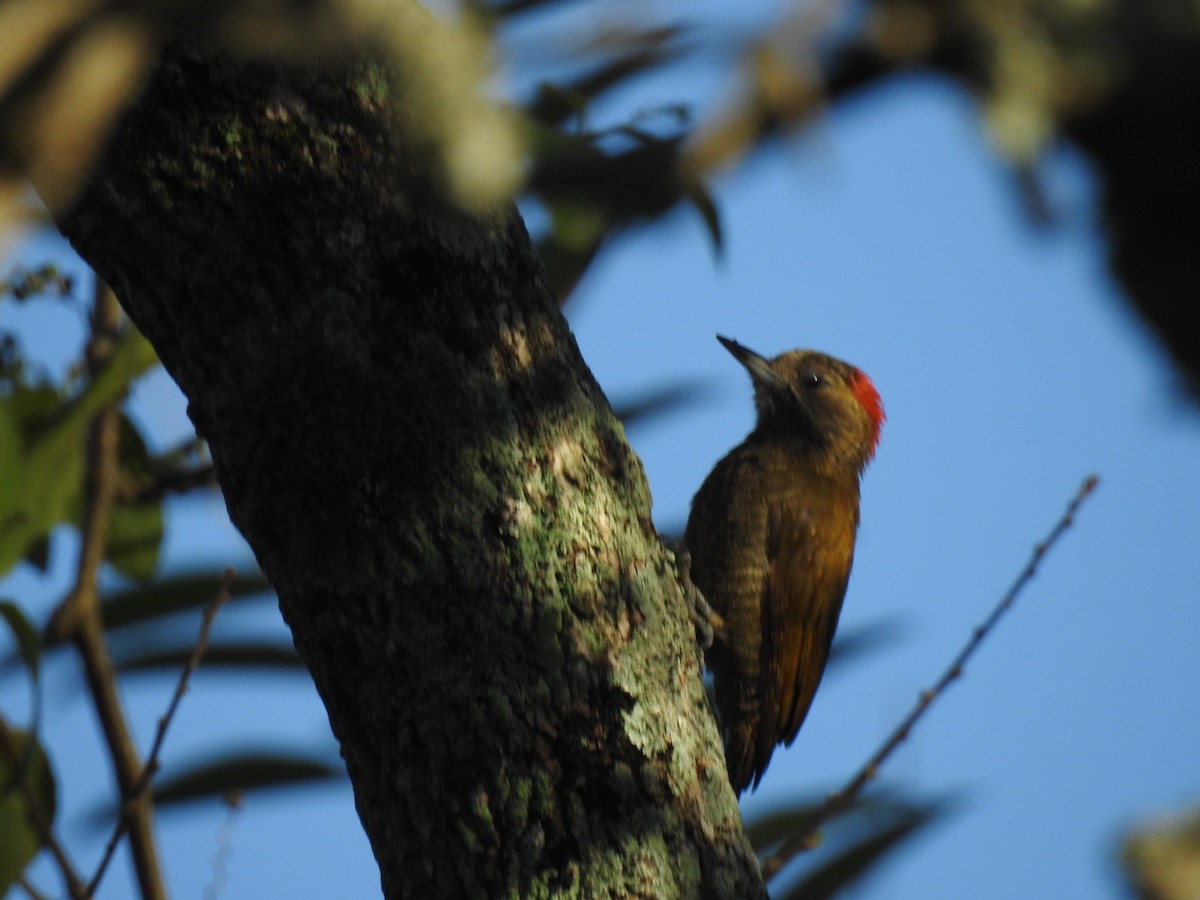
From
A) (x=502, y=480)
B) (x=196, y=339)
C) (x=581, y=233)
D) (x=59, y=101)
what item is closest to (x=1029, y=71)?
(x=59, y=101)

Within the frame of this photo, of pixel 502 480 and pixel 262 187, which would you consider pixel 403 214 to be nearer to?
pixel 262 187

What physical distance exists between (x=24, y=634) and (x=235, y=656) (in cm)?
89

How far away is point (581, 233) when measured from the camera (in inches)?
135

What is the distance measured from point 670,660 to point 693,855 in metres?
0.31

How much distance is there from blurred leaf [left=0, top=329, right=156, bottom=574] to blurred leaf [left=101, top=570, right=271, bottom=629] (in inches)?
16.6

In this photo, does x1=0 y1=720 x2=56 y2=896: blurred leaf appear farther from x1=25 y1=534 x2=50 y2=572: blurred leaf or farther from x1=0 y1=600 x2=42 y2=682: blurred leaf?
x1=25 y1=534 x2=50 y2=572: blurred leaf

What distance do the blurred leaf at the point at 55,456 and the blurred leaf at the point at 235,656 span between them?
0.52 meters

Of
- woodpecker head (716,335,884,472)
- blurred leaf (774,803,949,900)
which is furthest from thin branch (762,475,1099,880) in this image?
woodpecker head (716,335,884,472)

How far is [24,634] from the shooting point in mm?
2896

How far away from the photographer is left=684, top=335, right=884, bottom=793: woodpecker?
14.0ft

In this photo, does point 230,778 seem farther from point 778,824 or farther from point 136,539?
point 778,824

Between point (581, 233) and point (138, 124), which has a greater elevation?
point (581, 233)

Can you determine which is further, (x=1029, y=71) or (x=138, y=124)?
(x=138, y=124)

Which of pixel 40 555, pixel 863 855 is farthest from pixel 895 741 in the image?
pixel 40 555
